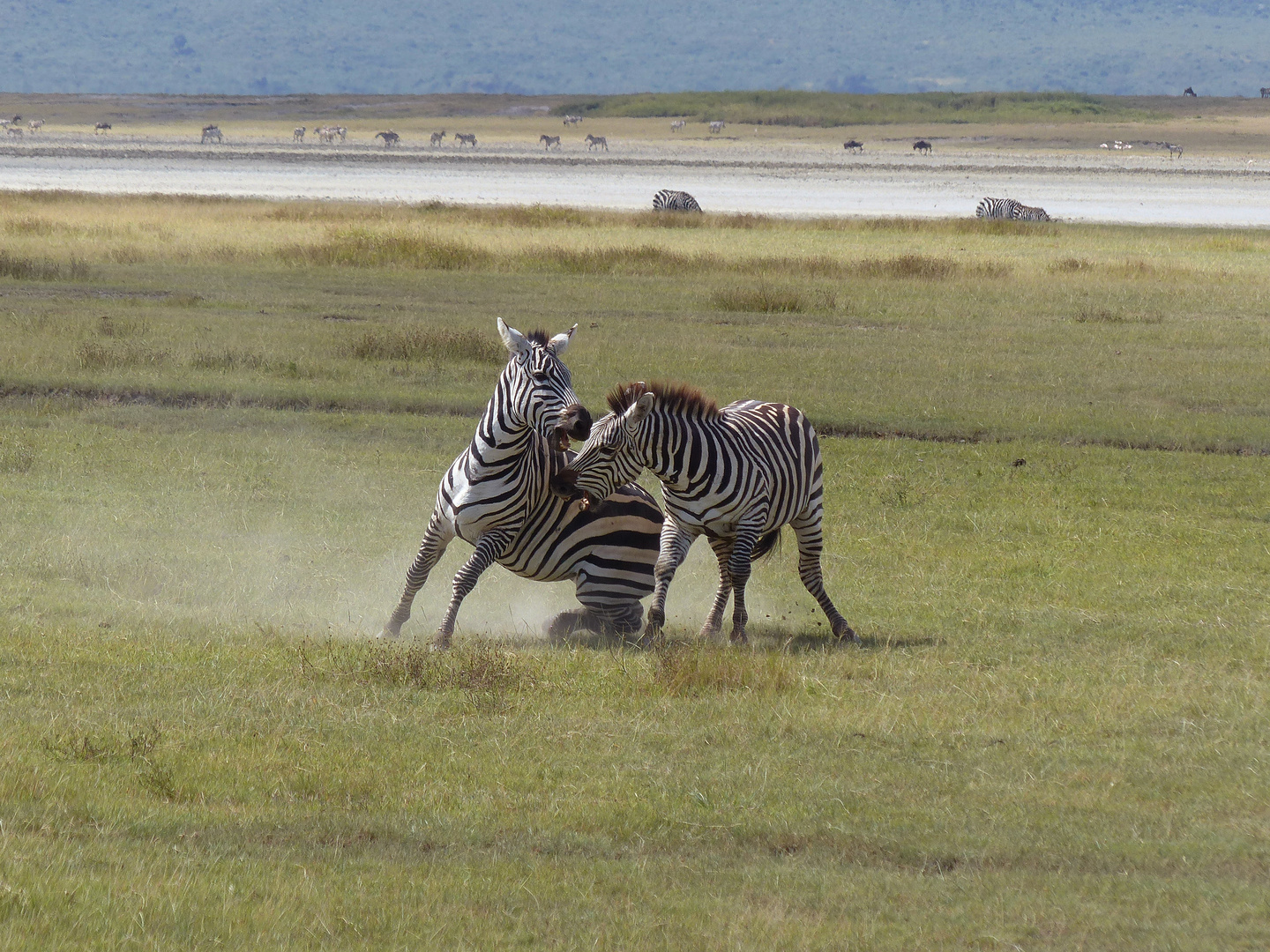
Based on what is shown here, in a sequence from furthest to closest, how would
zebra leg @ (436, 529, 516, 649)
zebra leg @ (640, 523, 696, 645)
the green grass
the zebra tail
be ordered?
the green grass
the zebra tail
zebra leg @ (640, 523, 696, 645)
zebra leg @ (436, 529, 516, 649)

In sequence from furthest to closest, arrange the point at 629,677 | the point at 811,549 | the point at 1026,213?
the point at 1026,213, the point at 811,549, the point at 629,677

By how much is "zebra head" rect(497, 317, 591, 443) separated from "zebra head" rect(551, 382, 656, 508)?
5.3 inches

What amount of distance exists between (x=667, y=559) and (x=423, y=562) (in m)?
1.65

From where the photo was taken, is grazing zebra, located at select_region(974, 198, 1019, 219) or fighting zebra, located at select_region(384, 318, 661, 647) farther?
grazing zebra, located at select_region(974, 198, 1019, 219)

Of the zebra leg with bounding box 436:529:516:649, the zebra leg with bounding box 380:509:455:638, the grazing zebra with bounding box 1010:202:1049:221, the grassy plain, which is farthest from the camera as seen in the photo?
the grazing zebra with bounding box 1010:202:1049:221

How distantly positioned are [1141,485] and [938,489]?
2.25 metres

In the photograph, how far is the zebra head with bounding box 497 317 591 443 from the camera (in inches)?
354

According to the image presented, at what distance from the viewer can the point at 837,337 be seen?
24297 millimetres

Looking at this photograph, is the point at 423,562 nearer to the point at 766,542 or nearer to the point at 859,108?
the point at 766,542

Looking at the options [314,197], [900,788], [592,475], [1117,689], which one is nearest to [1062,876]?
[900,788]

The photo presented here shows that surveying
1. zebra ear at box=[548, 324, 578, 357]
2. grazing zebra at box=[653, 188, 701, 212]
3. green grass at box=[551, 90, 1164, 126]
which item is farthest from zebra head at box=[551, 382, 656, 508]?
green grass at box=[551, 90, 1164, 126]

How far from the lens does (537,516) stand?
9.67 m

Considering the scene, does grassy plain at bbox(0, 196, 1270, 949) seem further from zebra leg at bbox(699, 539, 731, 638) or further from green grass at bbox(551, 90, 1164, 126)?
green grass at bbox(551, 90, 1164, 126)

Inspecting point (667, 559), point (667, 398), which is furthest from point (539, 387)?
point (667, 559)
